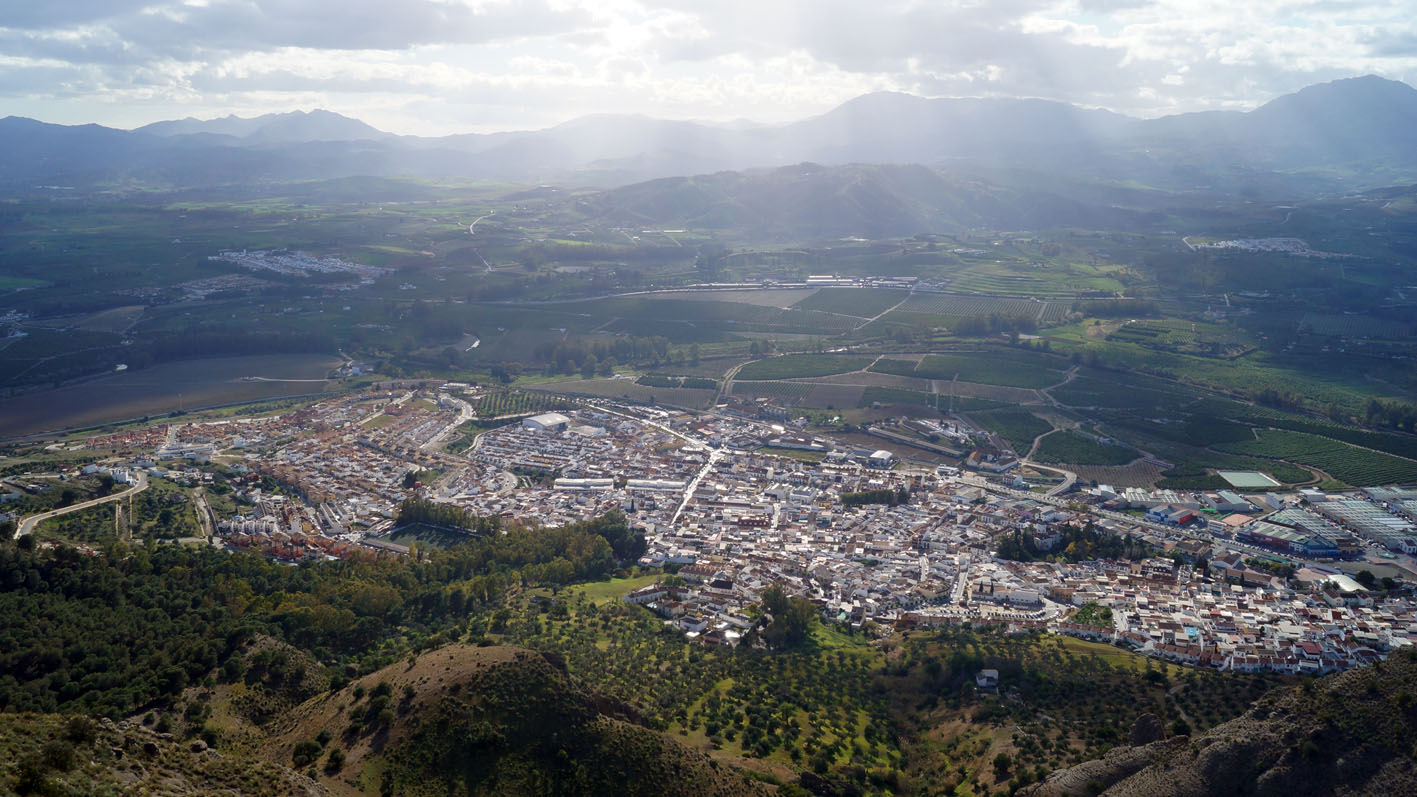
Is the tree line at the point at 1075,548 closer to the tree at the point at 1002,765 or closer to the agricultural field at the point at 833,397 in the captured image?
the tree at the point at 1002,765

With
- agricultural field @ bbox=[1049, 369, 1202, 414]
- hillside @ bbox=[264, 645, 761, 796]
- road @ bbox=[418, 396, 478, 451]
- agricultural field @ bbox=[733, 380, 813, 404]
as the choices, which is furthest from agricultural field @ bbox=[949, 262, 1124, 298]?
hillside @ bbox=[264, 645, 761, 796]

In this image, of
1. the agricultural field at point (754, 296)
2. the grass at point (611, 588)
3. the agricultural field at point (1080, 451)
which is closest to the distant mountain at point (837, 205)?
the agricultural field at point (754, 296)

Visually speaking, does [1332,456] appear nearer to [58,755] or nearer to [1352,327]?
[1352,327]

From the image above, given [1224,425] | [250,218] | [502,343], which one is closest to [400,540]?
[502,343]

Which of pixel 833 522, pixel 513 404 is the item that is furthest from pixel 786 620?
pixel 513 404

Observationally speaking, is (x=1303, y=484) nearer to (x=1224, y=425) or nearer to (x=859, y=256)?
(x=1224, y=425)

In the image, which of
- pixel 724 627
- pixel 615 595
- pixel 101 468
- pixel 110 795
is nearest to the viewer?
pixel 110 795
